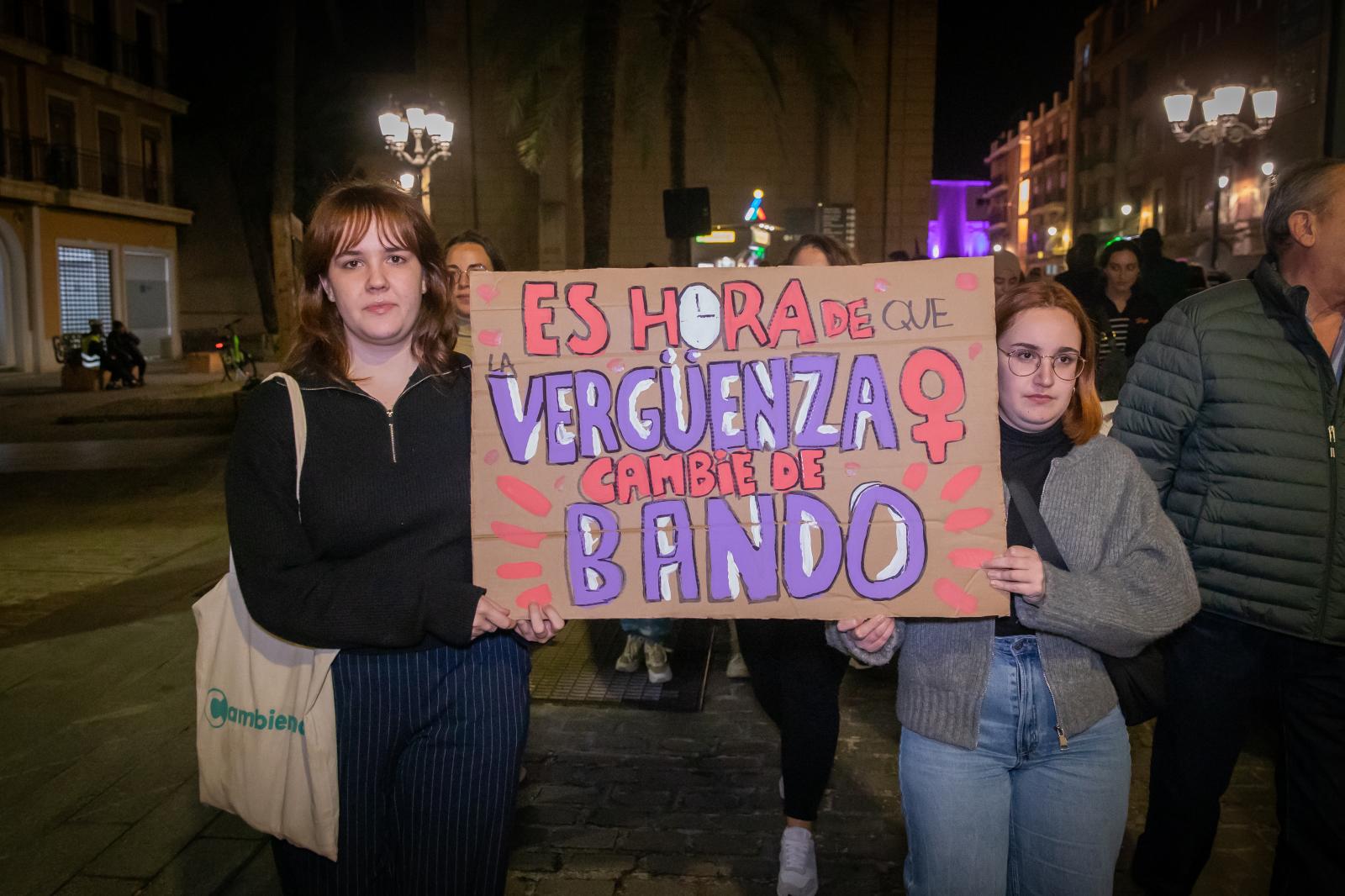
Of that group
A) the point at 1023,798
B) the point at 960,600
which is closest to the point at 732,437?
the point at 960,600

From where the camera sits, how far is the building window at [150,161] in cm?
3208

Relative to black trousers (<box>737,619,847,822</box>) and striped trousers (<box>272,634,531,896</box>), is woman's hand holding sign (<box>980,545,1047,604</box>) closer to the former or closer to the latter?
black trousers (<box>737,619,847,822</box>)

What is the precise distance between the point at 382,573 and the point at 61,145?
31.8 metres

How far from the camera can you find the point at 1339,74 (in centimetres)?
501

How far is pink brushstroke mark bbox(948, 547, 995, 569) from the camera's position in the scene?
219cm

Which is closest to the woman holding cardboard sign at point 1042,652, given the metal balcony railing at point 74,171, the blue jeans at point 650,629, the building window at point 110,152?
the blue jeans at point 650,629

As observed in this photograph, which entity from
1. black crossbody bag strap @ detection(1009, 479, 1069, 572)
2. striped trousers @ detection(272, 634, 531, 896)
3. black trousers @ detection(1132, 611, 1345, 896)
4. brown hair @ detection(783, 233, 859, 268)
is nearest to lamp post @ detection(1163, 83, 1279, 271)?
brown hair @ detection(783, 233, 859, 268)

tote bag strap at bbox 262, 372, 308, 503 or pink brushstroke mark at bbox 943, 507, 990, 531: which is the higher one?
tote bag strap at bbox 262, 372, 308, 503

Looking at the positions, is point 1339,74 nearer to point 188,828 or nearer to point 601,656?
point 601,656

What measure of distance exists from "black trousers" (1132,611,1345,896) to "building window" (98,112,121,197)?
3394 centimetres

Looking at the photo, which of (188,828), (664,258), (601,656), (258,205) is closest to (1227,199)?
(664,258)

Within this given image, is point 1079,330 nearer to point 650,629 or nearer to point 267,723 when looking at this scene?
point 267,723

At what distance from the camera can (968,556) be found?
2.20 metres

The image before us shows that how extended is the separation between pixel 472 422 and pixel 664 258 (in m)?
22.5
